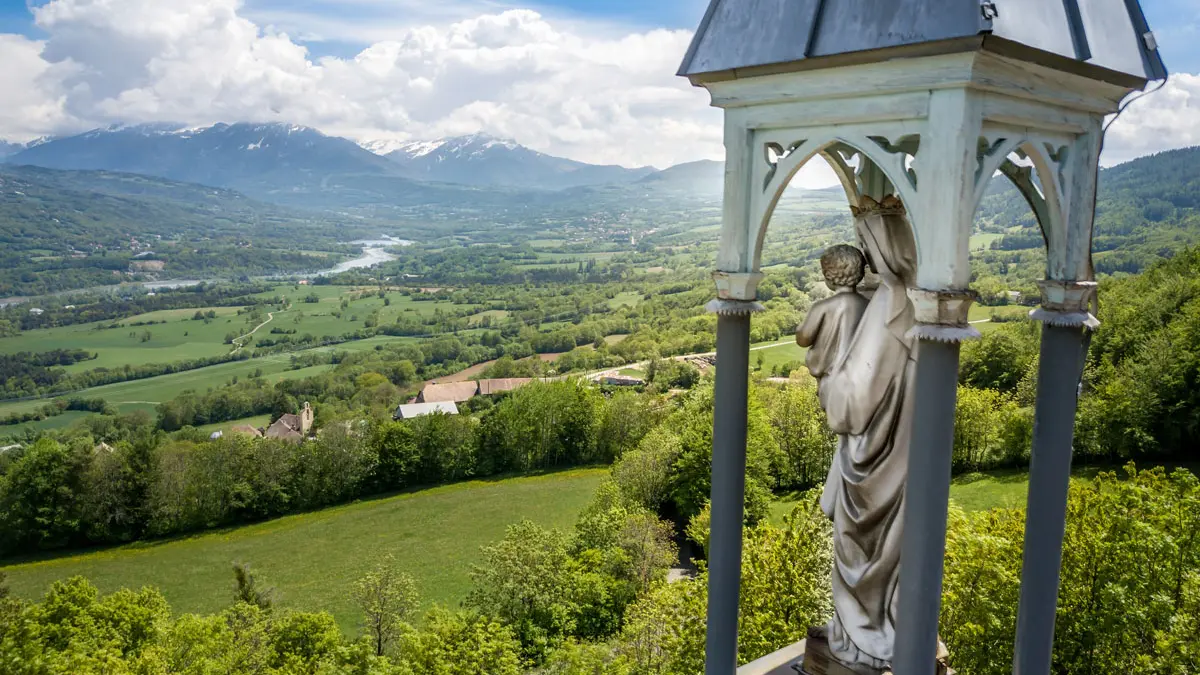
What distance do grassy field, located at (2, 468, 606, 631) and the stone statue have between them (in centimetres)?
3597

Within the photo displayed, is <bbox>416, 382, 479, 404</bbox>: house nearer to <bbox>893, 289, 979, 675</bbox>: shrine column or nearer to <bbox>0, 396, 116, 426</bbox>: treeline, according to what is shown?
<bbox>0, 396, 116, 426</bbox>: treeline

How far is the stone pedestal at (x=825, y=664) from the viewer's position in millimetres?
5017

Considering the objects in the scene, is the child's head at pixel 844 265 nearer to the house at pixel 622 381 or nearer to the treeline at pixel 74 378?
the house at pixel 622 381

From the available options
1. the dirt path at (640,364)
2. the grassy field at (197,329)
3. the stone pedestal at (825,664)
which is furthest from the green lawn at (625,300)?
the stone pedestal at (825,664)

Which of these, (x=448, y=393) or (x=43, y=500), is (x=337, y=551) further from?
(x=448, y=393)

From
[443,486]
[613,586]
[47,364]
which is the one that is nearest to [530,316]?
[47,364]

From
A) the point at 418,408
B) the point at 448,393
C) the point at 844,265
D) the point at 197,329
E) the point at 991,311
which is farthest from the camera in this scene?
the point at 197,329

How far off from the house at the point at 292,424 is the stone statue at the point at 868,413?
7512 centimetres

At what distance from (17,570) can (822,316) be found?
56.5 metres

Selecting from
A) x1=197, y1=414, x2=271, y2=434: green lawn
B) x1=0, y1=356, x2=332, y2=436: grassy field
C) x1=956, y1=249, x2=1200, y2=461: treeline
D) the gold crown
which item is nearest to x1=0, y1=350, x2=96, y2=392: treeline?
x1=0, y1=356, x2=332, y2=436: grassy field

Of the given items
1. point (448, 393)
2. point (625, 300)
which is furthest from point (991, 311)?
point (625, 300)

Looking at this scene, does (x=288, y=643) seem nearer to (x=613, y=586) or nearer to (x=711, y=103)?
(x=613, y=586)

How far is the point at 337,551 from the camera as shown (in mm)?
46406

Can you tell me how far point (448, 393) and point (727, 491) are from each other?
3333 inches
